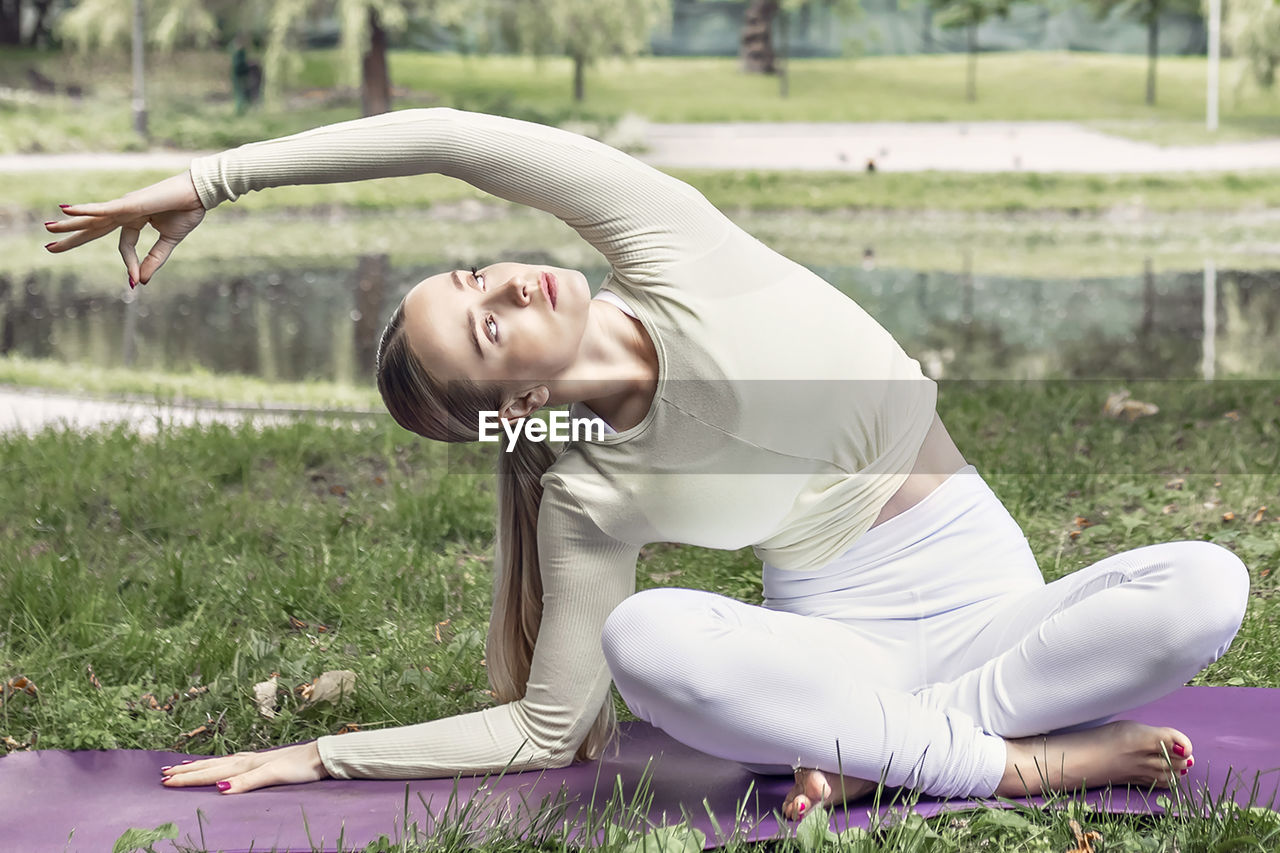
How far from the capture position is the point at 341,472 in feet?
12.6

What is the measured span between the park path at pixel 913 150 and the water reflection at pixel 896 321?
3790 mm

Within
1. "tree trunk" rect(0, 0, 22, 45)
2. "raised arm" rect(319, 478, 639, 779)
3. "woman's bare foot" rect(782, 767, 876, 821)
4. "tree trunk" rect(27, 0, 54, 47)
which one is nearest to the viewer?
"woman's bare foot" rect(782, 767, 876, 821)

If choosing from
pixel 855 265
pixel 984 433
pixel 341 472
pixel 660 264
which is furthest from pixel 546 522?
pixel 855 265

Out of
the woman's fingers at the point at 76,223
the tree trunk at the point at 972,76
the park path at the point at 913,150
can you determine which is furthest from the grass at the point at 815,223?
the woman's fingers at the point at 76,223

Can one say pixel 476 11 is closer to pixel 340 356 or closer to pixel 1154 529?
pixel 340 356

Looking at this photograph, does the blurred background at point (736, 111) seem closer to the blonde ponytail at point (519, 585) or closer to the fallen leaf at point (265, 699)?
the fallen leaf at point (265, 699)

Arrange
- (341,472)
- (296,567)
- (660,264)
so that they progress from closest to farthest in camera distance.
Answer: (660,264)
(296,567)
(341,472)

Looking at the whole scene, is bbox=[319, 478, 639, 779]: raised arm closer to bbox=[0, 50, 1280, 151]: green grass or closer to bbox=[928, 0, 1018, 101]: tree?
bbox=[0, 50, 1280, 151]: green grass

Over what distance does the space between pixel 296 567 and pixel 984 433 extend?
2.14 metres

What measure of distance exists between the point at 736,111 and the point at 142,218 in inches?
618

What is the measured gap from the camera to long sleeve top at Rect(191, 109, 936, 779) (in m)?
1.68

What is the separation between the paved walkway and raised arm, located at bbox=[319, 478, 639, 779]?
2.50 meters

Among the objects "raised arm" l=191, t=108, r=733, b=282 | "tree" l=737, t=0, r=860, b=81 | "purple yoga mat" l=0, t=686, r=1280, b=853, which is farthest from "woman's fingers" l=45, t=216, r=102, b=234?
"tree" l=737, t=0, r=860, b=81

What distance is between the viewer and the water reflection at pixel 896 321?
7899 millimetres
